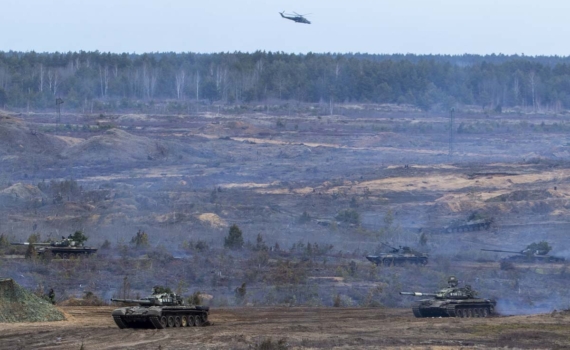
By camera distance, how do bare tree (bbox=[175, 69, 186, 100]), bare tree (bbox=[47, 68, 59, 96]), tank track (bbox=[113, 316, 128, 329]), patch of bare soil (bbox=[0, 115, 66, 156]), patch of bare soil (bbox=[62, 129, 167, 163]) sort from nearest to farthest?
tank track (bbox=[113, 316, 128, 329]), patch of bare soil (bbox=[62, 129, 167, 163]), patch of bare soil (bbox=[0, 115, 66, 156]), bare tree (bbox=[47, 68, 59, 96]), bare tree (bbox=[175, 69, 186, 100])

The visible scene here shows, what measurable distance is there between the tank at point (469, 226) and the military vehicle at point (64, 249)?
17.6 metres

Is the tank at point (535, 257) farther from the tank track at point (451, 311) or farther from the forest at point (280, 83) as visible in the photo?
the forest at point (280, 83)

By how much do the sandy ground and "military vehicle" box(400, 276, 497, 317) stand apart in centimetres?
57

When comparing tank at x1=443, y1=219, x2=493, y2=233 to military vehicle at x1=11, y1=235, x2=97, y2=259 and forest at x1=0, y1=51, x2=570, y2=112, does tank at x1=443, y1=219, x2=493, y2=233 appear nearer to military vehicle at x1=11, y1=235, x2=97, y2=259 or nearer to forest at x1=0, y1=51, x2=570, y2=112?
military vehicle at x1=11, y1=235, x2=97, y2=259

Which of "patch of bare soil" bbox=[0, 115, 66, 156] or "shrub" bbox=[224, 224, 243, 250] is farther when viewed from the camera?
"patch of bare soil" bbox=[0, 115, 66, 156]

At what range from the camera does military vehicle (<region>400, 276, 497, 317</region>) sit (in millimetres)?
28719

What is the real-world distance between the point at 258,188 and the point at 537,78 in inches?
2233

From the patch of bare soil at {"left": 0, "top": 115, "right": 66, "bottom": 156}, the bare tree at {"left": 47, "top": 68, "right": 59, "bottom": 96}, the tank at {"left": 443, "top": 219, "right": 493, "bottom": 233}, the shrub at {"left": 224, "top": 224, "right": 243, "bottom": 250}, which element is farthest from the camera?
the bare tree at {"left": 47, "top": 68, "right": 59, "bottom": 96}

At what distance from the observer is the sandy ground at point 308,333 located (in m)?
22.3

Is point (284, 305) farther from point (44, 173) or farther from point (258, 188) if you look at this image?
point (44, 173)

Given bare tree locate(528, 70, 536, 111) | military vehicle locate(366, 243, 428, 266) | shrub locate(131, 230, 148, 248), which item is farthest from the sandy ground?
bare tree locate(528, 70, 536, 111)

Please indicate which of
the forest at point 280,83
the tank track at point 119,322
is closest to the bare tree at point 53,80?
the forest at point 280,83

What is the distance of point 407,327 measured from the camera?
25.6 m

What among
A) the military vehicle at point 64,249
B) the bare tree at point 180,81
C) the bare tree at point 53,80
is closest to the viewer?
the military vehicle at point 64,249
